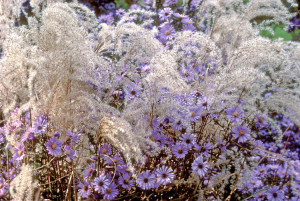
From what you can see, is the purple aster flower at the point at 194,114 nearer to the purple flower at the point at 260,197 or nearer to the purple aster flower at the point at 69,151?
the purple aster flower at the point at 69,151

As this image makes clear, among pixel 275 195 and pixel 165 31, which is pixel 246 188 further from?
pixel 165 31

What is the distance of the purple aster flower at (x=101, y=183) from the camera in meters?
1.36

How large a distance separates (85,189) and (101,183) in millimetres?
130

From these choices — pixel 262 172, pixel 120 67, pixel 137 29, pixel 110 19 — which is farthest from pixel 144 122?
pixel 110 19

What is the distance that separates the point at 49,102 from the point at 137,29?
49 cm

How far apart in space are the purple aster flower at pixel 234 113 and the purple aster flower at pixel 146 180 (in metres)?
0.48

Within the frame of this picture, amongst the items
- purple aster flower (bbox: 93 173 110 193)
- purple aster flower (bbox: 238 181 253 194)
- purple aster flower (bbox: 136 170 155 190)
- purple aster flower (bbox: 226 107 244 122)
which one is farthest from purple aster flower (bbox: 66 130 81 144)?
purple aster flower (bbox: 238 181 253 194)

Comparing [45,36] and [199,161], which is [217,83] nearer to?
[199,161]

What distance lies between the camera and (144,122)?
1.48 m

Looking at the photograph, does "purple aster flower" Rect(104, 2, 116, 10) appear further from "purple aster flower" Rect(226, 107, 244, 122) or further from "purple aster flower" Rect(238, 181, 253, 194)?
"purple aster flower" Rect(226, 107, 244, 122)

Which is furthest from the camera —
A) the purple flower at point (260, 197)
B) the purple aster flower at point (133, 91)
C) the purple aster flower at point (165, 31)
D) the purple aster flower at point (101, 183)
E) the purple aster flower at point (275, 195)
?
the purple aster flower at point (165, 31)

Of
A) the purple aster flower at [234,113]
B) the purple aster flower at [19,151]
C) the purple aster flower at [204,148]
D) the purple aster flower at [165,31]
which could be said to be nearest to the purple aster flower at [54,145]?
the purple aster flower at [19,151]

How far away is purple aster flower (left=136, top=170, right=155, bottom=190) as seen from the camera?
4.53ft

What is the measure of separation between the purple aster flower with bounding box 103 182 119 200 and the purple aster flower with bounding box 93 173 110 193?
3 cm
